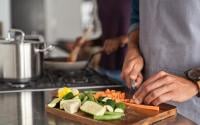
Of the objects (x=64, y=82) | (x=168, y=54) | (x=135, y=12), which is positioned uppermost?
(x=135, y=12)

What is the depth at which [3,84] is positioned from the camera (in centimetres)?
129

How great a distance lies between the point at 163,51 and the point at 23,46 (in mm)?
436

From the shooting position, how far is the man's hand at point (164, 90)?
0.95 m

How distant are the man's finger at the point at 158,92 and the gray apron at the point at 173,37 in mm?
159

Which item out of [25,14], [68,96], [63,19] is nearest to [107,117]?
[68,96]

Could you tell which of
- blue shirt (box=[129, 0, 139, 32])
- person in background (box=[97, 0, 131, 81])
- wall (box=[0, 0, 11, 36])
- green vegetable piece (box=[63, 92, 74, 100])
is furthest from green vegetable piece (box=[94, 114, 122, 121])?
wall (box=[0, 0, 11, 36])

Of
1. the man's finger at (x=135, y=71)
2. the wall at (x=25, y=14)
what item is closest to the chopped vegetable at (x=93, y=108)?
the man's finger at (x=135, y=71)

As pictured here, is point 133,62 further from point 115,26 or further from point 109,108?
point 115,26

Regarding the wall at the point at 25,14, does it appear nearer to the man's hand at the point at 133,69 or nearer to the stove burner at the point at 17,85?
the stove burner at the point at 17,85

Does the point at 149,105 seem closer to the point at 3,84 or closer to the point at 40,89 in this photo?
the point at 40,89

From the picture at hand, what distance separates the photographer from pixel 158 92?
95cm

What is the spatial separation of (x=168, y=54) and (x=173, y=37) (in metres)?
0.05

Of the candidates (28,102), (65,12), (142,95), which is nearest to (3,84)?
(28,102)

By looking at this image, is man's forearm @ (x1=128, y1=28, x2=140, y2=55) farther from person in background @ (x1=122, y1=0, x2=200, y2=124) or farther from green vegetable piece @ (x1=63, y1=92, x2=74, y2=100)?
green vegetable piece @ (x1=63, y1=92, x2=74, y2=100)
